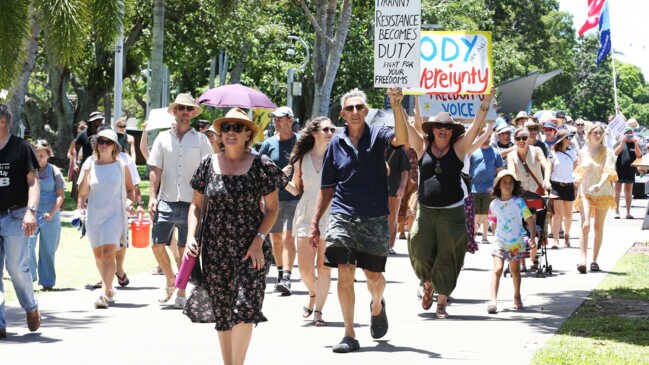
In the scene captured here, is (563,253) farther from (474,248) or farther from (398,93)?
(398,93)

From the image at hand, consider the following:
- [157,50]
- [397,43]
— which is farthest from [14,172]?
[157,50]

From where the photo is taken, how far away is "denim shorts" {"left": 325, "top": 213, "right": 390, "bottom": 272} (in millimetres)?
9047

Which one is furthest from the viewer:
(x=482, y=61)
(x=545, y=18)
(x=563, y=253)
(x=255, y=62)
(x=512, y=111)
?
(x=545, y=18)

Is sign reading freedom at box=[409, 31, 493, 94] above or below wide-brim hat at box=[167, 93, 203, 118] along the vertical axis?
above

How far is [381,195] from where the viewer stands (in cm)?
910

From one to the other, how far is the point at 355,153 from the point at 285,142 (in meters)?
3.83

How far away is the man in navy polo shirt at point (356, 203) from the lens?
29.7ft

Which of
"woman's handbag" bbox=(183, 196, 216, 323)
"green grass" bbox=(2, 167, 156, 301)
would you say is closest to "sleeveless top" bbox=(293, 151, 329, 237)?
"green grass" bbox=(2, 167, 156, 301)

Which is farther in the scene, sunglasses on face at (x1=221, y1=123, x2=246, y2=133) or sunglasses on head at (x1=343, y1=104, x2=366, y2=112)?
Answer: sunglasses on head at (x1=343, y1=104, x2=366, y2=112)

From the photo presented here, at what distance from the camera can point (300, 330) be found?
32.7ft

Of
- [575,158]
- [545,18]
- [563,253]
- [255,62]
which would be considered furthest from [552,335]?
[545,18]

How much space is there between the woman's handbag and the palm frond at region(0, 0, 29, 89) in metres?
8.02

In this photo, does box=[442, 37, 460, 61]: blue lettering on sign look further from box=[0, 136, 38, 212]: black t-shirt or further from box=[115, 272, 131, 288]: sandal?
box=[0, 136, 38, 212]: black t-shirt

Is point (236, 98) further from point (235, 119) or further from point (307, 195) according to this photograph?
point (235, 119)
